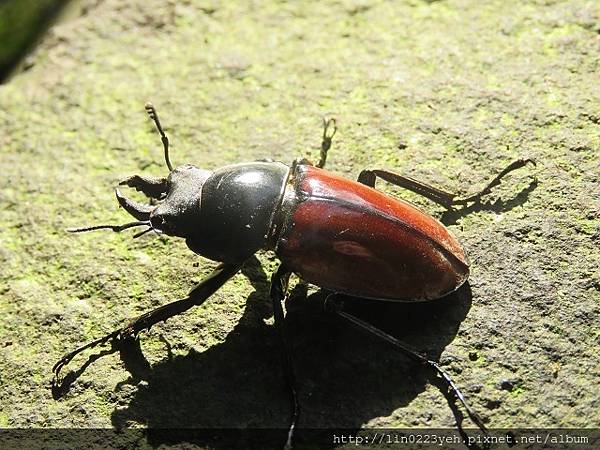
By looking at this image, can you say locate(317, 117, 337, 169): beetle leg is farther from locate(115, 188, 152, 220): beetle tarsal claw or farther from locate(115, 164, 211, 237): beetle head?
locate(115, 188, 152, 220): beetle tarsal claw

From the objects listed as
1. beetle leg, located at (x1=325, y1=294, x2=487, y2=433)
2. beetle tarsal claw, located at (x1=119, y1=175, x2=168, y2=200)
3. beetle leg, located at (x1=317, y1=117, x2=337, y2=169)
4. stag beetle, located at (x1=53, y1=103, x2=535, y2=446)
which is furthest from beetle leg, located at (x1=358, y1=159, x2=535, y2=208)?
beetle tarsal claw, located at (x1=119, y1=175, x2=168, y2=200)

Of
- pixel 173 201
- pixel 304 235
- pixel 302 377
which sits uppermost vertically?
pixel 304 235

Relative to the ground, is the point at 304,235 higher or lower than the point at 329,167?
higher

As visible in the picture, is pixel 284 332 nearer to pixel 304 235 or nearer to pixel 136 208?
pixel 304 235

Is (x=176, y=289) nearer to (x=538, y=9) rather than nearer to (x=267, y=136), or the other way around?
(x=267, y=136)

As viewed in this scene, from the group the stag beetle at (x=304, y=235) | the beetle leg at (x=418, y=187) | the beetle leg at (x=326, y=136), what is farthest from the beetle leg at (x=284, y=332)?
the beetle leg at (x=326, y=136)

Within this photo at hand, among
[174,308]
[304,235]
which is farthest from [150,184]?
[304,235]

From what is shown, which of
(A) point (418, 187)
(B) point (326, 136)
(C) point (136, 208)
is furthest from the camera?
(B) point (326, 136)
